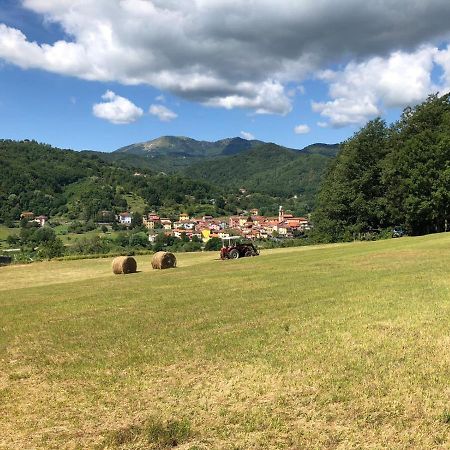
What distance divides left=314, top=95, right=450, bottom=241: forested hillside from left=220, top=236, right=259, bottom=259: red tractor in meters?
26.1

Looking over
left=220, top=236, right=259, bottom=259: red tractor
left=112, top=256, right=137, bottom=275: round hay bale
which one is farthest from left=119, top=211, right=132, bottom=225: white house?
left=112, top=256, right=137, bottom=275: round hay bale

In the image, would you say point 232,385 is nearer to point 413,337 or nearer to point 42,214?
point 413,337

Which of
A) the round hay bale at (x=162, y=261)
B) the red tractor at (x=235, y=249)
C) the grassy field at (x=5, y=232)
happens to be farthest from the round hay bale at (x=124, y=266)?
the grassy field at (x=5, y=232)

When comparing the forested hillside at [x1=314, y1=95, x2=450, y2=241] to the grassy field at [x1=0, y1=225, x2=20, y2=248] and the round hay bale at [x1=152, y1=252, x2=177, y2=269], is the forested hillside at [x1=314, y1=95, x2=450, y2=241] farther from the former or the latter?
the grassy field at [x1=0, y1=225, x2=20, y2=248]

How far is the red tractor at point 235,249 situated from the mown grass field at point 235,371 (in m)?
21.1

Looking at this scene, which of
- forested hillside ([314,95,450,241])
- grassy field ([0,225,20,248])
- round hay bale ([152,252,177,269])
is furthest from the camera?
grassy field ([0,225,20,248])

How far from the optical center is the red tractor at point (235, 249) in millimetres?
37728

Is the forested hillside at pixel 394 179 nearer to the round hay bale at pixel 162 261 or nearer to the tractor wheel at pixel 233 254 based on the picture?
the tractor wheel at pixel 233 254

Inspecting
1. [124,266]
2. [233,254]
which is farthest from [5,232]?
[124,266]

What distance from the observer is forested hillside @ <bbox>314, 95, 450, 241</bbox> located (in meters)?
54.3

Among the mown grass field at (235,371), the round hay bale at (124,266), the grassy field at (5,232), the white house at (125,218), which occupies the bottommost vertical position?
the mown grass field at (235,371)

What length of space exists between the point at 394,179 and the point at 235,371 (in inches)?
2200

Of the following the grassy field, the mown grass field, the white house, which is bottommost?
the mown grass field

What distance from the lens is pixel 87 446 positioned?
6047 millimetres
